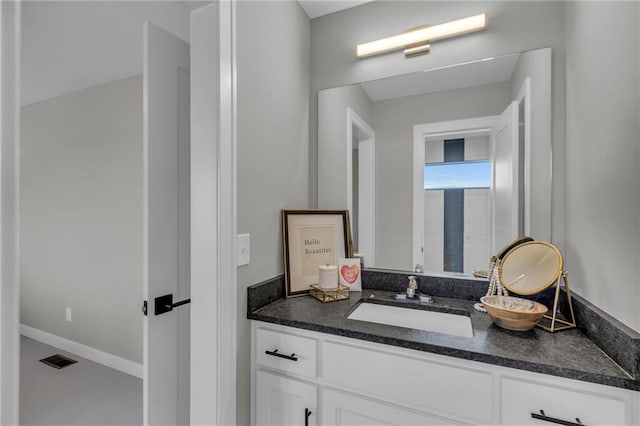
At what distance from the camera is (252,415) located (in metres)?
1.30

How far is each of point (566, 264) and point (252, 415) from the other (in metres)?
1.50

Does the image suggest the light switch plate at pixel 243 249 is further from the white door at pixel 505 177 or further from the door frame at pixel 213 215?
the white door at pixel 505 177

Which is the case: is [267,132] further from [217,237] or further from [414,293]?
[414,293]

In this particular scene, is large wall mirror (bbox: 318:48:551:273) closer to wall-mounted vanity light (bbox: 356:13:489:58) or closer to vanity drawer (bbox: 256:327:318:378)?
wall-mounted vanity light (bbox: 356:13:489:58)

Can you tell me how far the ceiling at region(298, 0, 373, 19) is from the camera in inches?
66.9

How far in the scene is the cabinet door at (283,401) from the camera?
1.16 metres

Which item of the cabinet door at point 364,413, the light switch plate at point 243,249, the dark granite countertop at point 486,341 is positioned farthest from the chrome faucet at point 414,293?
the light switch plate at point 243,249

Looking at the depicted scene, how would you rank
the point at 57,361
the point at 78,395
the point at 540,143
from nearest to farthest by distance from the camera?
the point at 540,143 < the point at 78,395 < the point at 57,361

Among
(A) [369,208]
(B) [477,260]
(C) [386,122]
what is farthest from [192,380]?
(C) [386,122]

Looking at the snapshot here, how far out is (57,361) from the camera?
2.71 m

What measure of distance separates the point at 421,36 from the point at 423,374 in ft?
5.14

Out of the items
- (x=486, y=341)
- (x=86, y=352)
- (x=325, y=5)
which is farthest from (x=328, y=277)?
(x=86, y=352)

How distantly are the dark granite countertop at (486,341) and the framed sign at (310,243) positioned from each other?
0.19 m

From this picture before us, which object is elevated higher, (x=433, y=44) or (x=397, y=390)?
(x=433, y=44)
